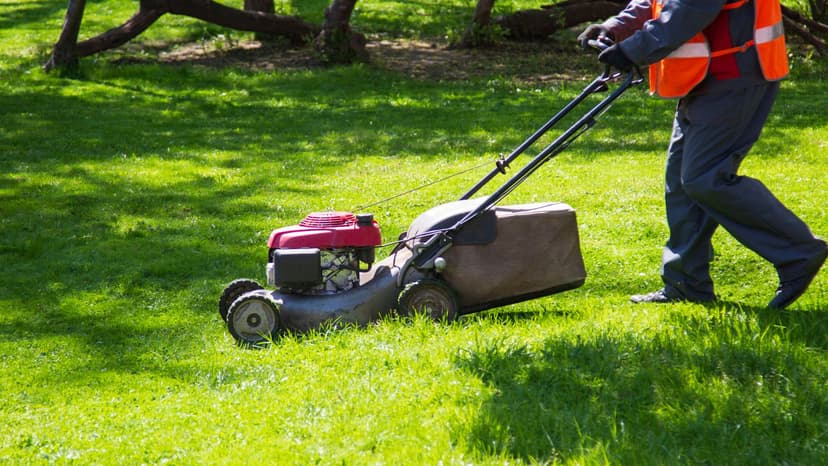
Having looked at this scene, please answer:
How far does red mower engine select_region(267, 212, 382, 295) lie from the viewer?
5.02 metres

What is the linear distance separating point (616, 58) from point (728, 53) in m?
0.53

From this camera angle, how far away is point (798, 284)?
4523 millimetres

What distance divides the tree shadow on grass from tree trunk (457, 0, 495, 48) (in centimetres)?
1293

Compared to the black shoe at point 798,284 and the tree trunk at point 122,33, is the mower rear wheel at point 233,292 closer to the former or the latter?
the black shoe at point 798,284

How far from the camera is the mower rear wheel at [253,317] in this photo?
16.7 ft

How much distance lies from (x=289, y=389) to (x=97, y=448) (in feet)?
2.64

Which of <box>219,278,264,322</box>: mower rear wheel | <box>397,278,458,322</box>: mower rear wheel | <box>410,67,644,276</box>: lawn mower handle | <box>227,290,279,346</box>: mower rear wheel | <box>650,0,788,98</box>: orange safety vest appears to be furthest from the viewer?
<box>219,278,264,322</box>: mower rear wheel

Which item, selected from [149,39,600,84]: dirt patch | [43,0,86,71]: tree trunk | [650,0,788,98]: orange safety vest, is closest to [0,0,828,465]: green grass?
[650,0,788,98]: orange safety vest

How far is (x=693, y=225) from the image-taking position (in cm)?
494

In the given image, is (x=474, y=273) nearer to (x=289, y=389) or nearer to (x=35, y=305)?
(x=289, y=389)

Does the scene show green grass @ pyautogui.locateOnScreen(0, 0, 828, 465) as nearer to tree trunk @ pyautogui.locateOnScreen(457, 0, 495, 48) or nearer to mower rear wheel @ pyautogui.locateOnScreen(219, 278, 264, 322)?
mower rear wheel @ pyautogui.locateOnScreen(219, 278, 264, 322)

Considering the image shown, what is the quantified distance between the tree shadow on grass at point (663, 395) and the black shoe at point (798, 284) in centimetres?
20

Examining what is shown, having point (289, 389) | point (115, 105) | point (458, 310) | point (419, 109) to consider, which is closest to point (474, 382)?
point (289, 389)

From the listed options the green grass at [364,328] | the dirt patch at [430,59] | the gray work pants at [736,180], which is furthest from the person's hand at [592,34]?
the dirt patch at [430,59]
